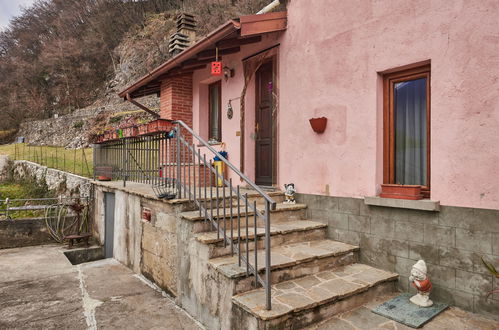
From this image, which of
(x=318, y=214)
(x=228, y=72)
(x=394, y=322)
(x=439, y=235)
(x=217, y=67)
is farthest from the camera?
(x=228, y=72)

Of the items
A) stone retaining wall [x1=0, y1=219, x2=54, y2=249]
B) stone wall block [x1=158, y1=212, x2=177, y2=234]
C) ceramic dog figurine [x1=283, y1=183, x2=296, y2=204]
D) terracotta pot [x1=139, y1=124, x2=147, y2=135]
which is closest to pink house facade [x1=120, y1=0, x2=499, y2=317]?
ceramic dog figurine [x1=283, y1=183, x2=296, y2=204]

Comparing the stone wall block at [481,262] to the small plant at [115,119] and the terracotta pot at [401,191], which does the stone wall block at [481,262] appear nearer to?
the terracotta pot at [401,191]

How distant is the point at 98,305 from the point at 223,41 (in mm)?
4462

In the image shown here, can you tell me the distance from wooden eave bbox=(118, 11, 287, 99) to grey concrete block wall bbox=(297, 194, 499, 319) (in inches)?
117

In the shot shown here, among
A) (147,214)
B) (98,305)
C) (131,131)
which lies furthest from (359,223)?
(131,131)

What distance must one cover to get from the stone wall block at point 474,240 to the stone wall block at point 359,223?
0.95 meters

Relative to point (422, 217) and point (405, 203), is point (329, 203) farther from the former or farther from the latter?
point (422, 217)

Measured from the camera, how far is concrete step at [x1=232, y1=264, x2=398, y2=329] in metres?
2.45

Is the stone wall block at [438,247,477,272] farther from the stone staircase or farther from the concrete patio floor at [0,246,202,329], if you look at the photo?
the concrete patio floor at [0,246,202,329]

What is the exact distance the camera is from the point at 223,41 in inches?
210

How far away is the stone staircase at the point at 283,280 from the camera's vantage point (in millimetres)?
2587

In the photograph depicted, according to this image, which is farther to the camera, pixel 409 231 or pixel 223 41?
pixel 223 41

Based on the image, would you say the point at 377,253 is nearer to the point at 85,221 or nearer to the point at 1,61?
the point at 85,221

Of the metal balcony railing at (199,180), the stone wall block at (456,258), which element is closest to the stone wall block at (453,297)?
the stone wall block at (456,258)
